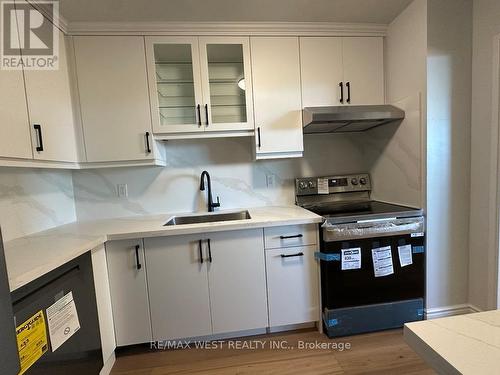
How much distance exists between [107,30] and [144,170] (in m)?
1.06

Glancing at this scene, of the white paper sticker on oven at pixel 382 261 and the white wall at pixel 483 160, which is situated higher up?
the white wall at pixel 483 160

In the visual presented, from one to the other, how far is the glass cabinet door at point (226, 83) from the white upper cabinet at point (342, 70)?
0.47 metres

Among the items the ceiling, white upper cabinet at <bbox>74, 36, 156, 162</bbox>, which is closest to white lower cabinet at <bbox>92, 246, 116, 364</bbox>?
white upper cabinet at <bbox>74, 36, 156, 162</bbox>

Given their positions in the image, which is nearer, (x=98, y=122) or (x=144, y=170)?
(x=98, y=122)

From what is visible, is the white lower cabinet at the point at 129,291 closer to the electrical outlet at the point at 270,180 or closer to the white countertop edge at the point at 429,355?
the electrical outlet at the point at 270,180

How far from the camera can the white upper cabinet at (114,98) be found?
1.76 meters

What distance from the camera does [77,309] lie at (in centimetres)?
124

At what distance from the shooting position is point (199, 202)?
7.30 feet

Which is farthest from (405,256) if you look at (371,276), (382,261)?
(371,276)

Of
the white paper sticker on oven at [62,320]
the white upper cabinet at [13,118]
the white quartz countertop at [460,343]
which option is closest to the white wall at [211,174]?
the white upper cabinet at [13,118]

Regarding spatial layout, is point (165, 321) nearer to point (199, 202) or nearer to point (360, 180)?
point (199, 202)

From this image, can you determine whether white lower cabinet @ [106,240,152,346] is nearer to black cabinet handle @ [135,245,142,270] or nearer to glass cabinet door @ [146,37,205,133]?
black cabinet handle @ [135,245,142,270]

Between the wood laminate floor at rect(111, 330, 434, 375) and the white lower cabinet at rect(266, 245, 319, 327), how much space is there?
17cm

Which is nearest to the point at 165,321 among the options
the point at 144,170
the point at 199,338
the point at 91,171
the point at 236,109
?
the point at 199,338
